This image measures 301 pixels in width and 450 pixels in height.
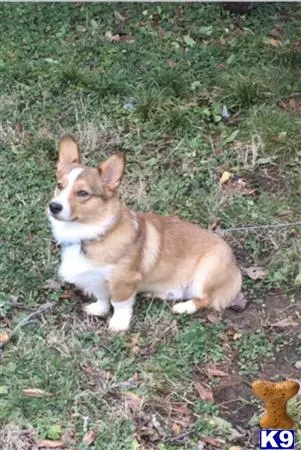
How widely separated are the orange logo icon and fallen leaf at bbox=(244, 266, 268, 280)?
5.88 ft

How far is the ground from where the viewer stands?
438 centimetres

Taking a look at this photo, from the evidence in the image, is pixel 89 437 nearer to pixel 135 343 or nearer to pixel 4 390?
pixel 4 390

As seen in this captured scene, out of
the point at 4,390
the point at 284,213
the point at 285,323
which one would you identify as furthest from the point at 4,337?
the point at 284,213

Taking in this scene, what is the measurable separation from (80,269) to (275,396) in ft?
5.52

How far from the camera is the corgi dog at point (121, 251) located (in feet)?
15.0

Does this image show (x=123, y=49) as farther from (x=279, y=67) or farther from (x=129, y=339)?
(x=129, y=339)

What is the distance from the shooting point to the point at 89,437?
4195 mm

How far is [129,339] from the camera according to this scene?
4.88 metres

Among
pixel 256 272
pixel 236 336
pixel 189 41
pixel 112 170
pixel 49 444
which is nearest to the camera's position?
pixel 49 444

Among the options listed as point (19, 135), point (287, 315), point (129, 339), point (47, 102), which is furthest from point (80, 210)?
point (47, 102)

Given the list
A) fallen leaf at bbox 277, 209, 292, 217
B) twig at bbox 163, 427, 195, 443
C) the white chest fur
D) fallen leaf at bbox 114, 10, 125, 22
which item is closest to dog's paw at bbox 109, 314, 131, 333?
the white chest fur

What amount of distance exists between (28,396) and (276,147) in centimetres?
316

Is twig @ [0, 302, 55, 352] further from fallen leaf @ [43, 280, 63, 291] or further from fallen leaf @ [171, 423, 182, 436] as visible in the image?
fallen leaf @ [171, 423, 182, 436]

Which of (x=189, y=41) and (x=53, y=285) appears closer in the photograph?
(x=53, y=285)
